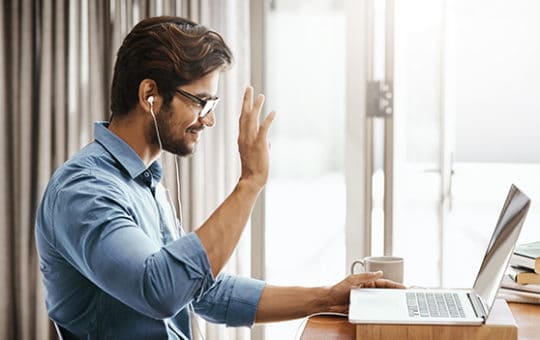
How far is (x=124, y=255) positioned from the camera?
3.92 ft

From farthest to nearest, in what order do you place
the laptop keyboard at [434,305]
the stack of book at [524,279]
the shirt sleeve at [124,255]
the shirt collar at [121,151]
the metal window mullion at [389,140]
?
1. the metal window mullion at [389,140]
2. the stack of book at [524,279]
3. the shirt collar at [121,151]
4. the laptop keyboard at [434,305]
5. the shirt sleeve at [124,255]

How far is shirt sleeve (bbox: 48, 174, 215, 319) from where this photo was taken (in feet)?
3.92

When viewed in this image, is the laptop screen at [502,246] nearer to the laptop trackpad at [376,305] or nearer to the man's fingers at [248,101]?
the laptop trackpad at [376,305]

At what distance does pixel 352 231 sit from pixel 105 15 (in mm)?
1323

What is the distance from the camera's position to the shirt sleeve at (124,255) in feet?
3.92

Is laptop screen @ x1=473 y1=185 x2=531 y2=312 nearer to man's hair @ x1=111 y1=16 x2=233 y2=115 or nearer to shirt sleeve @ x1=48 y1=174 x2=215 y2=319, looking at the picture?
shirt sleeve @ x1=48 y1=174 x2=215 y2=319

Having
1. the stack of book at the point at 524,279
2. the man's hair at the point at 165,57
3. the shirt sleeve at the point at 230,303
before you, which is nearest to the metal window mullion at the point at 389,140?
the stack of book at the point at 524,279

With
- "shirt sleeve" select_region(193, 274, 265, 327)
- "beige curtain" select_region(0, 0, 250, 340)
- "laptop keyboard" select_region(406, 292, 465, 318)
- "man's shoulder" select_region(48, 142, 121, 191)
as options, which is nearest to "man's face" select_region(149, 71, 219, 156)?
"man's shoulder" select_region(48, 142, 121, 191)

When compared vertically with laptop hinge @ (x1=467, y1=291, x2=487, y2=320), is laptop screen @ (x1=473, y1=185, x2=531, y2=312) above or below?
above

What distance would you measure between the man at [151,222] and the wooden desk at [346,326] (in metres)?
0.06

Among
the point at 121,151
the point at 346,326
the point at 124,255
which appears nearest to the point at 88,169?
the point at 121,151

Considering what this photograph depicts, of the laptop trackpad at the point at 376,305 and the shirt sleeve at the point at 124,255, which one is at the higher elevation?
the shirt sleeve at the point at 124,255

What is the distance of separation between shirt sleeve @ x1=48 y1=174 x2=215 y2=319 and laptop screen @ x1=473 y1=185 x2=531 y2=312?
50cm

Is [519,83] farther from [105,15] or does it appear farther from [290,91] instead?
[105,15]
